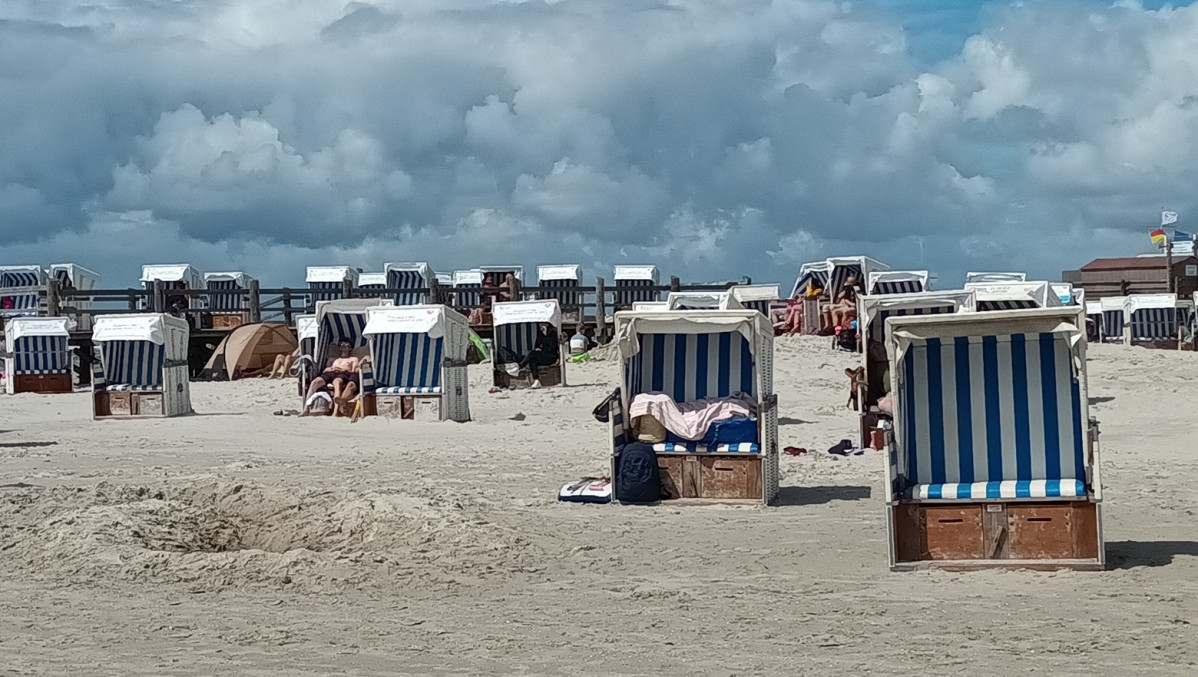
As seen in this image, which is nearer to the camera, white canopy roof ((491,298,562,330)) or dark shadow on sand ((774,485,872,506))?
dark shadow on sand ((774,485,872,506))

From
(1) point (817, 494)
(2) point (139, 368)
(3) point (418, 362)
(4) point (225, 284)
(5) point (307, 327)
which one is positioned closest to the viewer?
(1) point (817, 494)

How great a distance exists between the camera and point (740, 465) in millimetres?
10602

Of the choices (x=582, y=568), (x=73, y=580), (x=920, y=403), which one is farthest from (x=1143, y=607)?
(x=73, y=580)

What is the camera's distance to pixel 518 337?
23156 millimetres

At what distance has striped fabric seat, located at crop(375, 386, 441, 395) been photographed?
57.8ft

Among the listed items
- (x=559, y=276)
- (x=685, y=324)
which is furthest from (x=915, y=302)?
(x=559, y=276)

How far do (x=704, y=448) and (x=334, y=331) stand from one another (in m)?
10.1

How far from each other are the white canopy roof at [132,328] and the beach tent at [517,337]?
568 centimetres

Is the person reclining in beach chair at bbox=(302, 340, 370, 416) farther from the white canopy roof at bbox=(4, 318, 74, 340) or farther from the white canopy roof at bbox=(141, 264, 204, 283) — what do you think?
the white canopy roof at bbox=(141, 264, 204, 283)

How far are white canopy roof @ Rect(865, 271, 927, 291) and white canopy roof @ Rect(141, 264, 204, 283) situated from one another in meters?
17.4

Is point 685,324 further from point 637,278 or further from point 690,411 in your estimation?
point 637,278

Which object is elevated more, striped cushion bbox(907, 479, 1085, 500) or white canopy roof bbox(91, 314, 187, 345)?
white canopy roof bbox(91, 314, 187, 345)

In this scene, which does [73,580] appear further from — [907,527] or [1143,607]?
[1143,607]

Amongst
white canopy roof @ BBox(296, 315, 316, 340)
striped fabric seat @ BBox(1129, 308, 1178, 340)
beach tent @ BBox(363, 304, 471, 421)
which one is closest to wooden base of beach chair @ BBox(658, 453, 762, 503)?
beach tent @ BBox(363, 304, 471, 421)
